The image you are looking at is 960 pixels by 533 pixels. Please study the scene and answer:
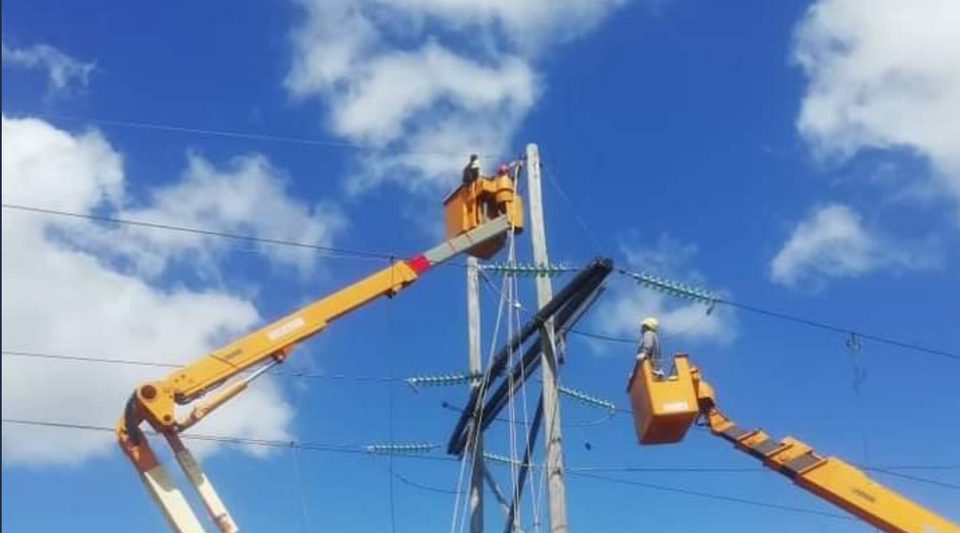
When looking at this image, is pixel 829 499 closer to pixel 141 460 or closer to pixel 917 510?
pixel 917 510

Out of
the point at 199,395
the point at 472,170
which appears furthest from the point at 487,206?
the point at 199,395

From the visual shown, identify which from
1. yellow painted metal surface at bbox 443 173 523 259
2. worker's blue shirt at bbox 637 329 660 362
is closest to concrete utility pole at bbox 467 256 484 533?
yellow painted metal surface at bbox 443 173 523 259

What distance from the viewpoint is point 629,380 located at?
1203 cm

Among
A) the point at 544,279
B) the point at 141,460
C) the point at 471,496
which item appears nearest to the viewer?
→ the point at 141,460

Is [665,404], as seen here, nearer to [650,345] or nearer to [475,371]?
[650,345]

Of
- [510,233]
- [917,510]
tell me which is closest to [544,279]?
[510,233]

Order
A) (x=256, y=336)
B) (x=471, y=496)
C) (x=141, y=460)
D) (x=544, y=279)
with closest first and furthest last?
(x=141, y=460), (x=256, y=336), (x=544, y=279), (x=471, y=496)

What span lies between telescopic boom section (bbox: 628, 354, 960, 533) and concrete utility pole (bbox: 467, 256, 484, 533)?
133 inches

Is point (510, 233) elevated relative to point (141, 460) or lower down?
elevated

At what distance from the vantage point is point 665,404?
11062 mm

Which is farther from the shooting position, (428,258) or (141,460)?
(428,258)

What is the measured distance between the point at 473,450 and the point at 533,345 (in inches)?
87.0

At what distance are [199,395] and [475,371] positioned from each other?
5.24m

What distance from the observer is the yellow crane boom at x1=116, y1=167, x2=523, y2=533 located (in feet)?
33.3
